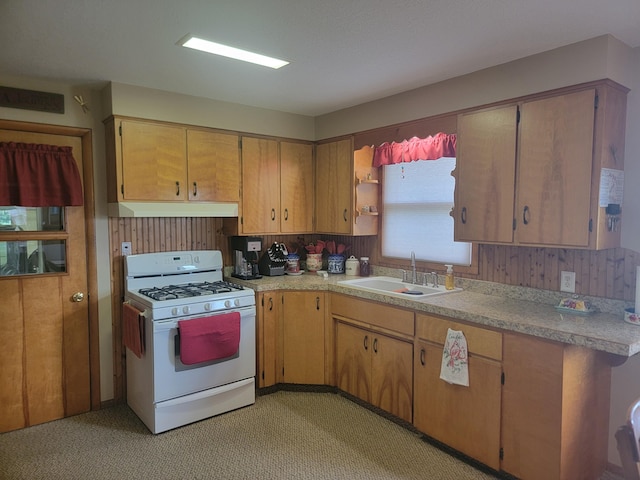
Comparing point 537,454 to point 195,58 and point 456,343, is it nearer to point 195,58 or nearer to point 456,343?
point 456,343

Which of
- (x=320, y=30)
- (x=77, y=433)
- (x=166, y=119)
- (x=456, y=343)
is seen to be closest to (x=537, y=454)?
(x=456, y=343)

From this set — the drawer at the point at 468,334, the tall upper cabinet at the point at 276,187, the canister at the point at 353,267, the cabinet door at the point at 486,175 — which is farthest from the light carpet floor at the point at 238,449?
the tall upper cabinet at the point at 276,187

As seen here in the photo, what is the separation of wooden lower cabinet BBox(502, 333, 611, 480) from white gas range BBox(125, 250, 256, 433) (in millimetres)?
1853

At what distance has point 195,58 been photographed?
2553 millimetres

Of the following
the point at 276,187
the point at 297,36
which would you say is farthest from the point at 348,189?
the point at 297,36

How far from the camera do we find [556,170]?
238 centimetres

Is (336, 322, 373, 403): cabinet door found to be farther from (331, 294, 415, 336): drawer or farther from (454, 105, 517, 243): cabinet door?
(454, 105, 517, 243): cabinet door

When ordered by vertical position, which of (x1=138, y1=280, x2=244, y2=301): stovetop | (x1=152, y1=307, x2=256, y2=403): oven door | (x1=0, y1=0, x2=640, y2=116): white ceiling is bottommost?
(x1=152, y1=307, x2=256, y2=403): oven door

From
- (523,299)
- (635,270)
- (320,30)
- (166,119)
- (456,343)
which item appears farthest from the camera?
(166,119)

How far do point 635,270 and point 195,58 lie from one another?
9.16 ft

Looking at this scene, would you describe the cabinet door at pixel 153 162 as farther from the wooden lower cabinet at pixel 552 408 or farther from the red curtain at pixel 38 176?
the wooden lower cabinet at pixel 552 408

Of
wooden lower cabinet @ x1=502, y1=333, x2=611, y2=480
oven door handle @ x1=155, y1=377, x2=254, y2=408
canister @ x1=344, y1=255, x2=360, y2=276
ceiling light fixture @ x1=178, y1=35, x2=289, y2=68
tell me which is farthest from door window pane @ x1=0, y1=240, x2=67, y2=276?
wooden lower cabinet @ x1=502, y1=333, x2=611, y2=480

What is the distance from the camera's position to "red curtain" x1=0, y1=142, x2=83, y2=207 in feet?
9.43

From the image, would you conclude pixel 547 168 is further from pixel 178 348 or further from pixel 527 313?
pixel 178 348
